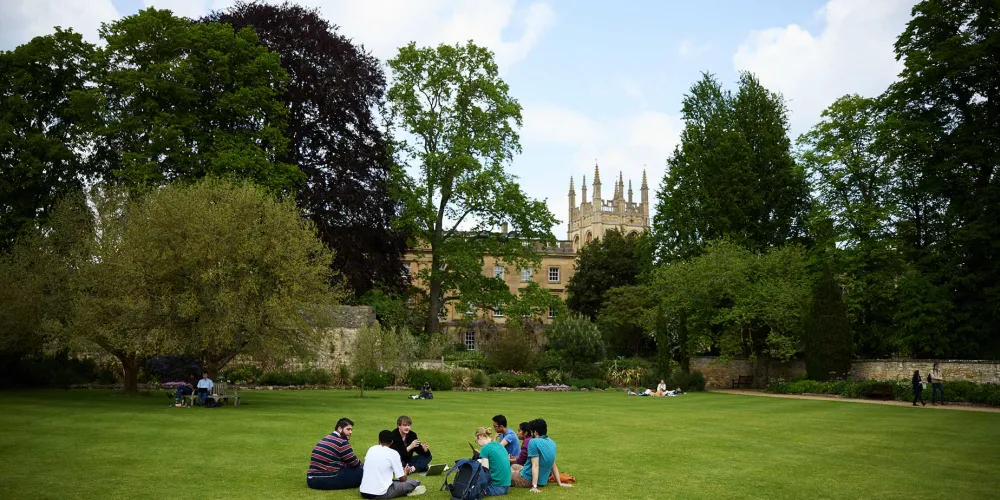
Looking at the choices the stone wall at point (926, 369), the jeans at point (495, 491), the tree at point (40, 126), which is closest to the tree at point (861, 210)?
the stone wall at point (926, 369)

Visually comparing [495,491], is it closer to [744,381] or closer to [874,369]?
[874,369]

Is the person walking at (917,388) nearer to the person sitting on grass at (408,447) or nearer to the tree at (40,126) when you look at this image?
the person sitting on grass at (408,447)

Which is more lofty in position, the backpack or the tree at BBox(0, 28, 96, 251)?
the tree at BBox(0, 28, 96, 251)

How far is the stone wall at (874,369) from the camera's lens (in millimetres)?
30844

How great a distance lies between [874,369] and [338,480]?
101 feet

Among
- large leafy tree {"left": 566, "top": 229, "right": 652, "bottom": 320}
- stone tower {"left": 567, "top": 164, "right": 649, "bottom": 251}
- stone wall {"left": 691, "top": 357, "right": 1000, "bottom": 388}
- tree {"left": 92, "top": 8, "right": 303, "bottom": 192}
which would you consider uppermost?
stone tower {"left": 567, "top": 164, "right": 649, "bottom": 251}

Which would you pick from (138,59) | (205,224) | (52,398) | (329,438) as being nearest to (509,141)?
(138,59)

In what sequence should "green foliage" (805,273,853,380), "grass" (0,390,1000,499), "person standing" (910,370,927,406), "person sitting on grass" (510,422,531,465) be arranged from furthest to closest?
"green foliage" (805,273,853,380)
"person standing" (910,370,927,406)
"person sitting on grass" (510,422,531,465)
"grass" (0,390,1000,499)

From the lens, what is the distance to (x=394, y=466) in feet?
34.3

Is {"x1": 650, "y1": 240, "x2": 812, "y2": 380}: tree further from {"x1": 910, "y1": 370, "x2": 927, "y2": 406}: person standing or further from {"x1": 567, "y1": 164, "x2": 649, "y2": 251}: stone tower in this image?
{"x1": 567, "y1": 164, "x2": 649, "y2": 251}: stone tower

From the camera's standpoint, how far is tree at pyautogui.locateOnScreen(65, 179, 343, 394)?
73.7 ft

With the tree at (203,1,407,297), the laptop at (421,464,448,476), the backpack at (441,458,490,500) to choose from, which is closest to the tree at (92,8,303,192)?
the tree at (203,1,407,297)

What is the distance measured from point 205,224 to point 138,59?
12.2 metres

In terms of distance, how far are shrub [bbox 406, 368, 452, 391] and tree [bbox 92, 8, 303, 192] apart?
9.94 metres
